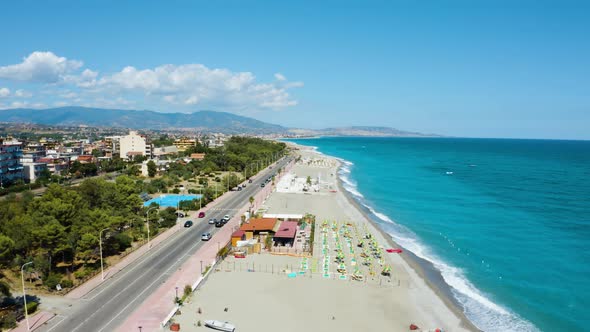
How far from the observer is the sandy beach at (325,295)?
25.6 metres

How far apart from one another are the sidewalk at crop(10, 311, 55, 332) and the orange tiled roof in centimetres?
2055

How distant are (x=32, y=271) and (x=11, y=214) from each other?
7096mm

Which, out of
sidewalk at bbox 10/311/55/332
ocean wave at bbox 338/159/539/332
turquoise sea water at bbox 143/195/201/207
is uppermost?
turquoise sea water at bbox 143/195/201/207

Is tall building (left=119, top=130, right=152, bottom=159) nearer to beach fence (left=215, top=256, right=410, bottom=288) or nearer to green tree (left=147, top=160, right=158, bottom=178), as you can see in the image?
green tree (left=147, top=160, right=158, bottom=178)

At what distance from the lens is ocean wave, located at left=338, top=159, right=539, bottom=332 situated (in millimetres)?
26875

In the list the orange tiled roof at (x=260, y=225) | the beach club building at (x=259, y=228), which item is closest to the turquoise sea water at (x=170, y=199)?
the orange tiled roof at (x=260, y=225)

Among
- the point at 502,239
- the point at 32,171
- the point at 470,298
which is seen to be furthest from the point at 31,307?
the point at 32,171

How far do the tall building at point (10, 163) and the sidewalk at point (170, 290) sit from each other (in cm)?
5311

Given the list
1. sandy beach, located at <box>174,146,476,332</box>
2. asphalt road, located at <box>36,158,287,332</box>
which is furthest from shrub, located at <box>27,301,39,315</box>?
sandy beach, located at <box>174,146,476,332</box>

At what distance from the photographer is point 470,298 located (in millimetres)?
31062

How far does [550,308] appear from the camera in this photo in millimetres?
29312

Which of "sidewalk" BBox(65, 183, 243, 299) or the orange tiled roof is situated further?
the orange tiled roof

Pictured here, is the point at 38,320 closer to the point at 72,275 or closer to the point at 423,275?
the point at 72,275

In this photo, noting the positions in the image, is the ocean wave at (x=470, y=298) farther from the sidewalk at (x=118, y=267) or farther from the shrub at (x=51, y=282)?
the shrub at (x=51, y=282)
